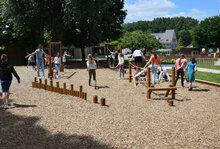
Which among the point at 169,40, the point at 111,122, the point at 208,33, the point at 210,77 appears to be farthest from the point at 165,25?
the point at 111,122

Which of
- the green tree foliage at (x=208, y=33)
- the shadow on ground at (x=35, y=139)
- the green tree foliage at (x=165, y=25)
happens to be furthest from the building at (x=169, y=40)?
the shadow on ground at (x=35, y=139)

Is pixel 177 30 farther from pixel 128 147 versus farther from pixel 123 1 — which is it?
pixel 128 147

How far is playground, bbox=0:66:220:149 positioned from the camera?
4523 millimetres

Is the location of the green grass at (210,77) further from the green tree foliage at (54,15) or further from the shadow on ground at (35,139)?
the green tree foliage at (54,15)

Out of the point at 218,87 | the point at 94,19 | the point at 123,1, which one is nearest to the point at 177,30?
the point at 123,1

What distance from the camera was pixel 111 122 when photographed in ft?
18.6

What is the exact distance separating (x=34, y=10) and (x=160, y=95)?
1849cm

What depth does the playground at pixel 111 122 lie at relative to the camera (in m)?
4.52

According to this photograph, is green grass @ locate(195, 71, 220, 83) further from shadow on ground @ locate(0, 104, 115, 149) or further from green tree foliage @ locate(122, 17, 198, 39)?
green tree foliage @ locate(122, 17, 198, 39)

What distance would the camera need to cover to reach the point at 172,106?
7.31 m

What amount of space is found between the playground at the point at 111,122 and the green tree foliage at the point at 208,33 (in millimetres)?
68886

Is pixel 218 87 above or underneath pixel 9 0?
underneath

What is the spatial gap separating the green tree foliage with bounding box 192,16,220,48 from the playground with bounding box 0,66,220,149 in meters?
68.9

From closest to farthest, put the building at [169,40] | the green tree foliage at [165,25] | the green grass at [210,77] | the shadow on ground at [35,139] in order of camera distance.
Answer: the shadow on ground at [35,139] < the green grass at [210,77] < the building at [169,40] < the green tree foliage at [165,25]
